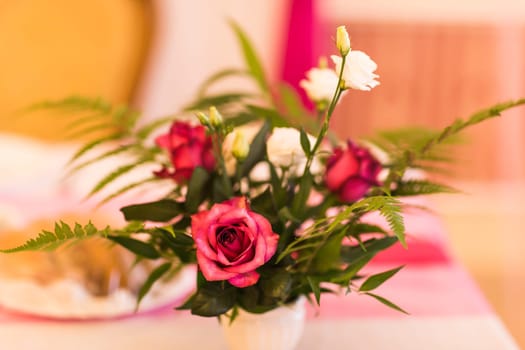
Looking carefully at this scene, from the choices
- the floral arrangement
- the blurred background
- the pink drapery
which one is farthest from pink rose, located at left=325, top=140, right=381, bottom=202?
the pink drapery

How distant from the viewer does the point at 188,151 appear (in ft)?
3.15

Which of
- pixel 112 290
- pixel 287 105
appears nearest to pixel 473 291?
pixel 287 105

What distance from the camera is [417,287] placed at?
141 cm

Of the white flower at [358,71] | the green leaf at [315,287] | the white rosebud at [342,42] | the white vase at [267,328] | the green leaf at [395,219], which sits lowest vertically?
the white vase at [267,328]

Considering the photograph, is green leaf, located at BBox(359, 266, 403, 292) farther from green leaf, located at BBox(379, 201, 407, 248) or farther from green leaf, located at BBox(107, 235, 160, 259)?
green leaf, located at BBox(107, 235, 160, 259)

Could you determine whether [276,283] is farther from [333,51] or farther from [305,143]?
[333,51]

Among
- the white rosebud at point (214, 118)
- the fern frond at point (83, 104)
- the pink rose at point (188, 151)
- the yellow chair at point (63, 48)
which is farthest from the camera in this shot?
the yellow chair at point (63, 48)

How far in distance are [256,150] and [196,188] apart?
0.10 metres

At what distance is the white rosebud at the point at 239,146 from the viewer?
34.5 inches

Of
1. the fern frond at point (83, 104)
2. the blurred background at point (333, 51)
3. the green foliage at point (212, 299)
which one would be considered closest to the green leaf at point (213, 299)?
the green foliage at point (212, 299)

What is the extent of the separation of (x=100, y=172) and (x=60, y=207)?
0.24m

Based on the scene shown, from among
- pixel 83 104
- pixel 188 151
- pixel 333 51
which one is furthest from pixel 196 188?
pixel 333 51

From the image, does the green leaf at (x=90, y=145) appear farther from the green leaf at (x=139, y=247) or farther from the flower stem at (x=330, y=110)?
the flower stem at (x=330, y=110)

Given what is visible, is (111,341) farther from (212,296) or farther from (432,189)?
(432,189)
